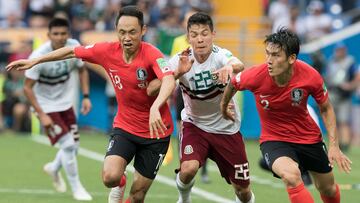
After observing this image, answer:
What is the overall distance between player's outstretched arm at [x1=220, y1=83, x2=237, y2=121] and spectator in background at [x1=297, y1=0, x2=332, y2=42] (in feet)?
48.4

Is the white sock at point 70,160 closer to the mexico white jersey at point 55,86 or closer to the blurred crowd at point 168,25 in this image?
the mexico white jersey at point 55,86

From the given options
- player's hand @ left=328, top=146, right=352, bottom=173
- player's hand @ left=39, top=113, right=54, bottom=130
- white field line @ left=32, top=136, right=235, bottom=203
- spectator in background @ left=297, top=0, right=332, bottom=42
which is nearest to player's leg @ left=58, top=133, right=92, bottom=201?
player's hand @ left=39, top=113, right=54, bottom=130

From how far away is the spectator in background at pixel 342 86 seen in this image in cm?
2198

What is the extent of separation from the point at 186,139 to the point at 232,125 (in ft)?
1.76

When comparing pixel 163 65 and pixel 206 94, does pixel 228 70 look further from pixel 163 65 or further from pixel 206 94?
pixel 206 94

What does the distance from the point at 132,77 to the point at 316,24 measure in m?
16.0

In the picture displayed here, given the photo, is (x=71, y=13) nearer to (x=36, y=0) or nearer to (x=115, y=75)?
(x=36, y=0)

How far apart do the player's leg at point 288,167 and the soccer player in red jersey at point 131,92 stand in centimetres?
107

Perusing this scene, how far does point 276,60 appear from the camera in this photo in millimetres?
9898

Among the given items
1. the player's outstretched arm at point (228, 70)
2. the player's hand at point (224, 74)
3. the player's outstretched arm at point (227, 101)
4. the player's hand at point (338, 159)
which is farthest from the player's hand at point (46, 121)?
the player's hand at point (338, 159)

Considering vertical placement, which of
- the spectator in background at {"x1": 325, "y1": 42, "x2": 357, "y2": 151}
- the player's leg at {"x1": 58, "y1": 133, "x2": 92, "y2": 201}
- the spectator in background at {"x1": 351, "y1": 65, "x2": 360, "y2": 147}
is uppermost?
the player's leg at {"x1": 58, "y1": 133, "x2": 92, "y2": 201}

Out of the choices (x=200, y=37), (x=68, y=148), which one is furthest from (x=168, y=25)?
(x=200, y=37)

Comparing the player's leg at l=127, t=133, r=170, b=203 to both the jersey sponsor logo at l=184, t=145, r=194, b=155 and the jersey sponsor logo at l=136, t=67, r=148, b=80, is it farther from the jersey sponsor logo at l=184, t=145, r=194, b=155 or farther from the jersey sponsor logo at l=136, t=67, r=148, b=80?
the jersey sponsor logo at l=136, t=67, r=148, b=80

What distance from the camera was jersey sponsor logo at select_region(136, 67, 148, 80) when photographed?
32.9 feet
